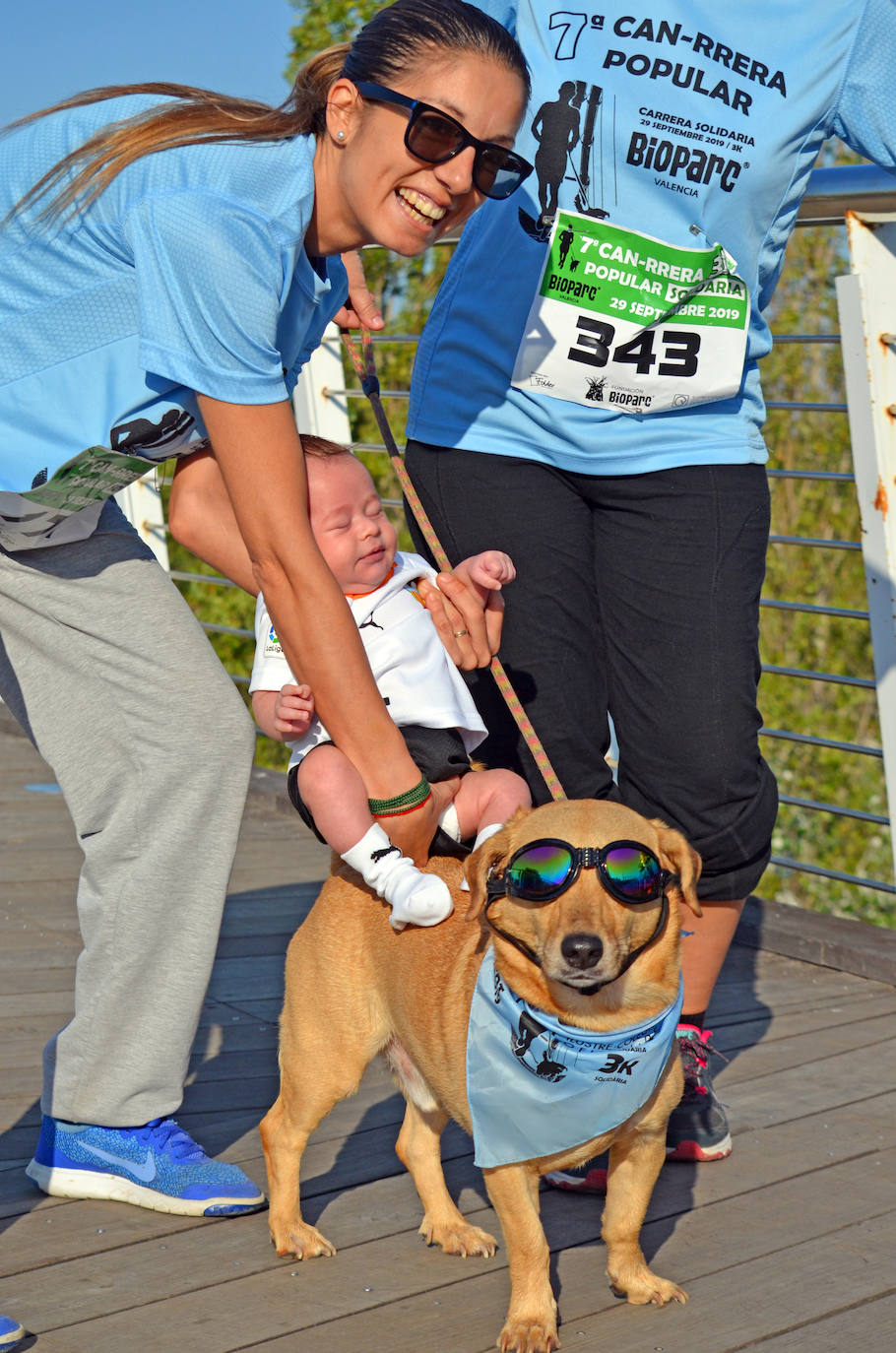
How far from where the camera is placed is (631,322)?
9.04 feet

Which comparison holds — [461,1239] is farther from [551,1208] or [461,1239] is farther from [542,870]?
[542,870]

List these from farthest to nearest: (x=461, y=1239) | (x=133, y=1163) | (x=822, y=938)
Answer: (x=822, y=938) < (x=133, y=1163) < (x=461, y=1239)

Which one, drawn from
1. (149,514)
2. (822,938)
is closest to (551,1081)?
(822,938)

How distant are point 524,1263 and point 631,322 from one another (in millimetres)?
1633

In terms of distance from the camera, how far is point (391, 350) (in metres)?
8.18

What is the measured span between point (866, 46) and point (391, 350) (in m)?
5.61

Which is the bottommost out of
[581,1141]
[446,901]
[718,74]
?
[581,1141]

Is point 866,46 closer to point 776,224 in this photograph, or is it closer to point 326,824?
point 776,224

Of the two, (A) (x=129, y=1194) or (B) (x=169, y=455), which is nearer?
(B) (x=169, y=455)

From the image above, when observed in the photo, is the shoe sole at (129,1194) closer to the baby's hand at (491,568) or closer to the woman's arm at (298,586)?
the woman's arm at (298,586)

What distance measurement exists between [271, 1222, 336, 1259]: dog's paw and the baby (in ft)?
2.03

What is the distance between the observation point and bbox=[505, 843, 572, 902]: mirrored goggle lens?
7.31 ft

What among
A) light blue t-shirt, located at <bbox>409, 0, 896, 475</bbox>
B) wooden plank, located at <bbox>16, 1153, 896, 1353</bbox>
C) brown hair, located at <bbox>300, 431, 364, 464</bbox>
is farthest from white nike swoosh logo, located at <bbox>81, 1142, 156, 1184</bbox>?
light blue t-shirt, located at <bbox>409, 0, 896, 475</bbox>

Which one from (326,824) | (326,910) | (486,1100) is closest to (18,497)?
(326,824)
